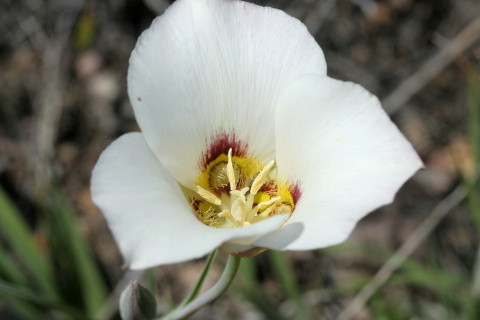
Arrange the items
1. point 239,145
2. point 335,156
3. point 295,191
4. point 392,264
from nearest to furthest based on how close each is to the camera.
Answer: point 335,156 → point 295,191 → point 239,145 → point 392,264

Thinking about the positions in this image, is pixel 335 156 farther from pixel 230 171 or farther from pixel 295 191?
pixel 230 171

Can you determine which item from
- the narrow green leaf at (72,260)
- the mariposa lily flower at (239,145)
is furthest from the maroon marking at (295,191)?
the narrow green leaf at (72,260)

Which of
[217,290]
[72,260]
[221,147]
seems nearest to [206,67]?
[221,147]

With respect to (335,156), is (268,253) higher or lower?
lower

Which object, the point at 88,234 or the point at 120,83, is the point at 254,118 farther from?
the point at 120,83

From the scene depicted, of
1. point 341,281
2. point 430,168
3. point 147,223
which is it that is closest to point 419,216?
point 430,168

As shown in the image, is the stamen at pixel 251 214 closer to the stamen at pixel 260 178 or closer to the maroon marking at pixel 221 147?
the stamen at pixel 260 178
